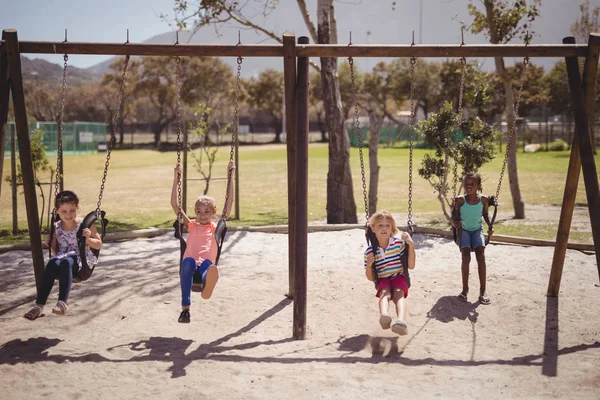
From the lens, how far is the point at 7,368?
4.68m

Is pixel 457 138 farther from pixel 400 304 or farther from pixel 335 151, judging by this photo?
pixel 400 304

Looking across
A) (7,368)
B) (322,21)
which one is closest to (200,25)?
(322,21)

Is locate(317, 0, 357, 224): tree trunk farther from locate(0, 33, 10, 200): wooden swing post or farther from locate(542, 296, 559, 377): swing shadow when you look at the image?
locate(0, 33, 10, 200): wooden swing post

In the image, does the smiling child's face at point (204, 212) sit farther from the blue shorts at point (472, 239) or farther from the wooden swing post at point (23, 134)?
the blue shorts at point (472, 239)

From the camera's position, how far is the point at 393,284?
5414mm

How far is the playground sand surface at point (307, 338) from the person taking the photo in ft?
14.5

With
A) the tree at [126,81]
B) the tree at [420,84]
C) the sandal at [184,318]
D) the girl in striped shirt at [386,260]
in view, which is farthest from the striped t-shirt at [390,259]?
the tree at [420,84]

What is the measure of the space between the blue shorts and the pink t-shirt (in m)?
2.57

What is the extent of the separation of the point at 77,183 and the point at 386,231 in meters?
18.4

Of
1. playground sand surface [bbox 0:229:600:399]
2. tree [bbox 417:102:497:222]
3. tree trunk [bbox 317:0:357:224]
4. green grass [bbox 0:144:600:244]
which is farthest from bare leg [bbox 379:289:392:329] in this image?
tree trunk [bbox 317:0:357:224]

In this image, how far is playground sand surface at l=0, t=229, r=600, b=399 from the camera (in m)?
4.43

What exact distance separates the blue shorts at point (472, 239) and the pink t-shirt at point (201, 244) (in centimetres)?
257

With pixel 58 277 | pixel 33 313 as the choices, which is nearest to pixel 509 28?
pixel 58 277

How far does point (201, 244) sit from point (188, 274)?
31 centimetres
